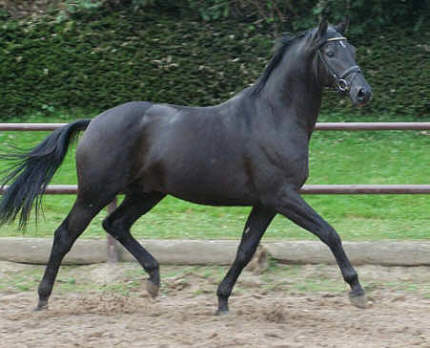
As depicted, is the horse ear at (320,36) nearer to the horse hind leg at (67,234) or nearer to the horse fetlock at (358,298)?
the horse fetlock at (358,298)

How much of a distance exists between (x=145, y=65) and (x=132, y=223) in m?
5.17

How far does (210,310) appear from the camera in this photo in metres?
5.30

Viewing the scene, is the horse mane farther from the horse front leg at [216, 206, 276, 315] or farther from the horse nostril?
the horse front leg at [216, 206, 276, 315]

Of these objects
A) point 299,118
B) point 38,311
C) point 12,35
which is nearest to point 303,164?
point 299,118

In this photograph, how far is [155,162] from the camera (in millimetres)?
5145

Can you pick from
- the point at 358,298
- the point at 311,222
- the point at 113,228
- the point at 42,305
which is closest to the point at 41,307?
the point at 42,305

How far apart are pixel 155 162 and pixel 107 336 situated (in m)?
1.25

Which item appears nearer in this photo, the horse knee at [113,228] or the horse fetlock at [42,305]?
the horse fetlock at [42,305]

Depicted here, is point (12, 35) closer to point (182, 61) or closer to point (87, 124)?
point (182, 61)

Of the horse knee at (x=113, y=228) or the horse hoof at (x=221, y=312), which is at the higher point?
the horse knee at (x=113, y=228)

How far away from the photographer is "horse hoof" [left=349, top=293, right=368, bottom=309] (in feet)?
16.4

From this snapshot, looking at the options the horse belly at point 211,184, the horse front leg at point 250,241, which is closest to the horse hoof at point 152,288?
the horse front leg at point 250,241

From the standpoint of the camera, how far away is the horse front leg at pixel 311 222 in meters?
4.88

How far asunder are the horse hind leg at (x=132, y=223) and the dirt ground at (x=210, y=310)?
0.26 meters
